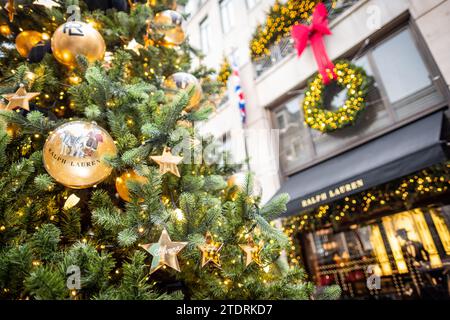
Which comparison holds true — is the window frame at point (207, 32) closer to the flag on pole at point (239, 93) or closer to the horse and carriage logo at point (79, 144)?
the flag on pole at point (239, 93)

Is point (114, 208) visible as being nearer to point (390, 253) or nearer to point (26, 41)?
point (26, 41)

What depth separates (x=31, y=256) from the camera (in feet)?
4.15

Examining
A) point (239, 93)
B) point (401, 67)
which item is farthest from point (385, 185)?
point (239, 93)

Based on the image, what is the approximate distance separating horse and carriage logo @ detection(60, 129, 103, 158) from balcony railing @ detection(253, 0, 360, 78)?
6358 millimetres

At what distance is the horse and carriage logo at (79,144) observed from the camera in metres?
1.69

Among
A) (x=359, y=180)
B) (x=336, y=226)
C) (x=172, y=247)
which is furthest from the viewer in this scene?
(x=336, y=226)

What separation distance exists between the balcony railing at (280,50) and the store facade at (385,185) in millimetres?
1079

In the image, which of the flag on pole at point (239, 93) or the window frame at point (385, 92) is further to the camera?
the flag on pole at point (239, 93)

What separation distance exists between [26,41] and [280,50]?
599 centimetres

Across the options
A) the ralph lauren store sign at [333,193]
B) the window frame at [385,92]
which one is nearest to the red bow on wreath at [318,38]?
the window frame at [385,92]

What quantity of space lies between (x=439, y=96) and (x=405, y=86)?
0.64m

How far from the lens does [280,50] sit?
Result: 721 cm

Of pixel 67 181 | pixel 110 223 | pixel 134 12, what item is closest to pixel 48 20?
pixel 134 12

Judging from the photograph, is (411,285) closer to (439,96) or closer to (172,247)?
(439,96)
